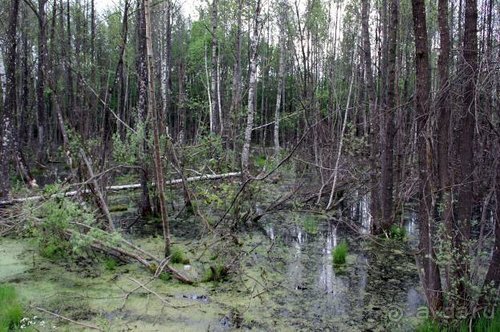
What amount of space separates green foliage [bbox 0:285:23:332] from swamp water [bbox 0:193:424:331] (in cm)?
22

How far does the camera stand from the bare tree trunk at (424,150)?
3.74 m

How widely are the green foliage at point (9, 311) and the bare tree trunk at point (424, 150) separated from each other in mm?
3513

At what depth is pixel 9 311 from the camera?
391cm

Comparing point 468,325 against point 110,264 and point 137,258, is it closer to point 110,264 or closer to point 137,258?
point 137,258

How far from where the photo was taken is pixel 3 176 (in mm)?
9133

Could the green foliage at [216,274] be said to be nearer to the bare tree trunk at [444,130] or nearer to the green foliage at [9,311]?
the green foliage at [9,311]

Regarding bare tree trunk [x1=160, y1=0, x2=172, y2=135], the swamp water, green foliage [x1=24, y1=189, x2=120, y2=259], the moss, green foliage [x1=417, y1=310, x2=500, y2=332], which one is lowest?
the swamp water

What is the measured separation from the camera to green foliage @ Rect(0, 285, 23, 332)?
3.78 meters

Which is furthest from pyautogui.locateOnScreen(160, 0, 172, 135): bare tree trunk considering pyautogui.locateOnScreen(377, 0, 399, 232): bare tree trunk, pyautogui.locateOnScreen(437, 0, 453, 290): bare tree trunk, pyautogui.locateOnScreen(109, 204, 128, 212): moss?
pyautogui.locateOnScreen(437, 0, 453, 290): bare tree trunk

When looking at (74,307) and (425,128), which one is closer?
(425,128)

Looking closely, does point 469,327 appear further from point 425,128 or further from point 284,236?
point 284,236

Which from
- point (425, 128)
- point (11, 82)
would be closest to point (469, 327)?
point (425, 128)

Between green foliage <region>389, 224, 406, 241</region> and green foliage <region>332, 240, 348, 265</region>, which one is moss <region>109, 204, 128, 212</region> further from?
green foliage <region>389, 224, 406, 241</region>

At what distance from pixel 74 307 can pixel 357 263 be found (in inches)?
146
